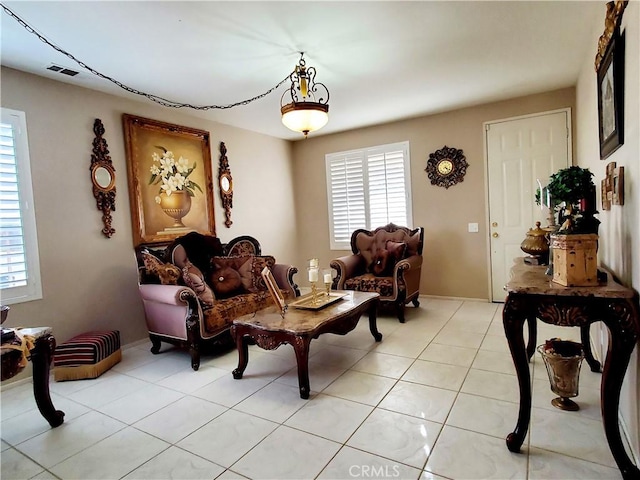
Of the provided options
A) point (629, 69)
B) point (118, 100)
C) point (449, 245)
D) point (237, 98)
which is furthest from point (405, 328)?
point (118, 100)

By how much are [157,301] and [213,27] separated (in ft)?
7.77

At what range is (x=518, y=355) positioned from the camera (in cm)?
175

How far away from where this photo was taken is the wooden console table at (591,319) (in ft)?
4.99

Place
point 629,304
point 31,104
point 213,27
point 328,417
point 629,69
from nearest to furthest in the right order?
point 629,304
point 629,69
point 328,417
point 213,27
point 31,104

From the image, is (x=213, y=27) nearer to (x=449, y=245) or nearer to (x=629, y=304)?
(x=629, y=304)

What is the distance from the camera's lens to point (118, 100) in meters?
3.66

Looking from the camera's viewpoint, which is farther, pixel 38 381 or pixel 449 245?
pixel 449 245

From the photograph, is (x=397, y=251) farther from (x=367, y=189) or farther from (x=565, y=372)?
(x=565, y=372)

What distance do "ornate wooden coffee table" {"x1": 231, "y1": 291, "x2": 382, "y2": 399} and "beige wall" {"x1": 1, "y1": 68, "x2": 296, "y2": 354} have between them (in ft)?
5.34

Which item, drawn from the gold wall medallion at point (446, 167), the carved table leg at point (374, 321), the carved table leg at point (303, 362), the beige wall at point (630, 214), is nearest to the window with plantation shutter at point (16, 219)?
the carved table leg at point (303, 362)

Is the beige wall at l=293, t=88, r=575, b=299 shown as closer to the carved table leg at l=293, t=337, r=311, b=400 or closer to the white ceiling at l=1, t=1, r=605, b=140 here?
the white ceiling at l=1, t=1, r=605, b=140

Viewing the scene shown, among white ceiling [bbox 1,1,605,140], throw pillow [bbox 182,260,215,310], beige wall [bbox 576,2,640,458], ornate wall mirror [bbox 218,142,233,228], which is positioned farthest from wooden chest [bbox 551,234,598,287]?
ornate wall mirror [bbox 218,142,233,228]

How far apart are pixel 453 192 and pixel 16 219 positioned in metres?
4.83

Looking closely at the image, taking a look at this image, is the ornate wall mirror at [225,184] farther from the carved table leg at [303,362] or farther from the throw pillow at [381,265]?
the carved table leg at [303,362]
